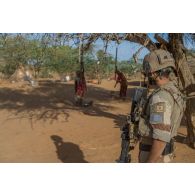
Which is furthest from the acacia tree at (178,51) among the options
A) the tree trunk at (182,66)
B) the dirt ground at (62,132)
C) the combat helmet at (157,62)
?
the combat helmet at (157,62)

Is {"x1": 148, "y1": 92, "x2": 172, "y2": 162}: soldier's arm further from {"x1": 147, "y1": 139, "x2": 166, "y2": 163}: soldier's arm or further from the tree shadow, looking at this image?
the tree shadow

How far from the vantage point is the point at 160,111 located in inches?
105

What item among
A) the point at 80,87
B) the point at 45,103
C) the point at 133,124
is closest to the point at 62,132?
the point at 80,87

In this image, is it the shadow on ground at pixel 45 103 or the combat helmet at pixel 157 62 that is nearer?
the combat helmet at pixel 157 62

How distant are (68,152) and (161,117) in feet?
15.2

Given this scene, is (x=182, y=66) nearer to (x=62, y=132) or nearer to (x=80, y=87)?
(x=62, y=132)

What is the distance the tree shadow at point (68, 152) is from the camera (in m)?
6.62

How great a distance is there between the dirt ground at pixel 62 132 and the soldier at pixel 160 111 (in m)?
3.41

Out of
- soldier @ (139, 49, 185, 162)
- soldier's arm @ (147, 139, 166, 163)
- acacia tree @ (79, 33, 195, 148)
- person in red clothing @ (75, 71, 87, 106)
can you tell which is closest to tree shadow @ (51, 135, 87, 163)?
acacia tree @ (79, 33, 195, 148)

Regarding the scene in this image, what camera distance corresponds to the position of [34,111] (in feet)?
42.0

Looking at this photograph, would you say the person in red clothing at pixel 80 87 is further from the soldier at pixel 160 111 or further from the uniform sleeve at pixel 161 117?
the uniform sleeve at pixel 161 117

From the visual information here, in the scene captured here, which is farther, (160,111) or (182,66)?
(182,66)
